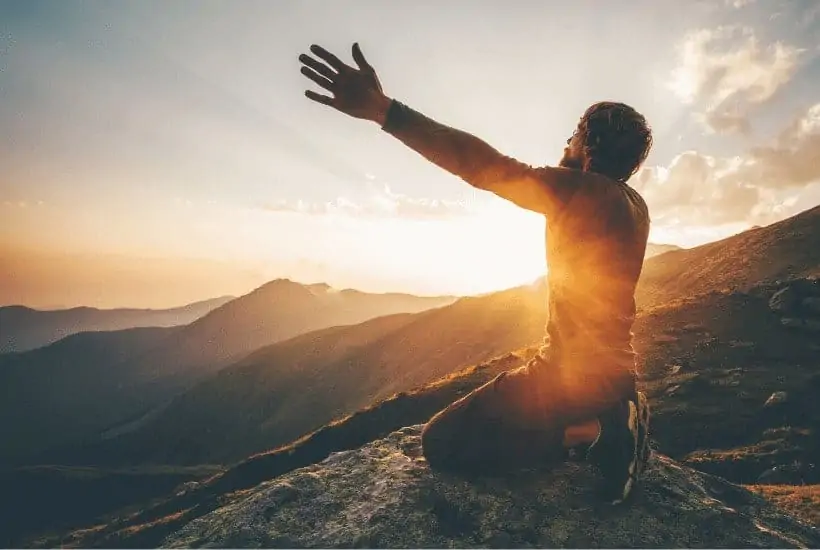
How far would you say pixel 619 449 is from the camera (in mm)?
4113

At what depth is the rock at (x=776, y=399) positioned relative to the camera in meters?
22.4

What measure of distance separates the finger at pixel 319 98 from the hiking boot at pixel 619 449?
139 inches

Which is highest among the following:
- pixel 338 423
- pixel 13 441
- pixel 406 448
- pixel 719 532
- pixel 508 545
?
pixel 406 448

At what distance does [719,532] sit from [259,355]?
132m

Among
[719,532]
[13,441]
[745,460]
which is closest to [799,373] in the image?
[745,460]

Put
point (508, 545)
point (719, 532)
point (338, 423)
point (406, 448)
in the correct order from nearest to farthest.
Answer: point (508, 545) < point (719, 532) < point (406, 448) < point (338, 423)

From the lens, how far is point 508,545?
12.4 ft

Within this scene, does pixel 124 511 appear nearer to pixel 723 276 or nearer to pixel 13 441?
pixel 723 276

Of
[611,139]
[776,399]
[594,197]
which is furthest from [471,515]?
[776,399]

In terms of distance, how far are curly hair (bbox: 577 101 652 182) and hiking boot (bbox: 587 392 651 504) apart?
6.97 feet

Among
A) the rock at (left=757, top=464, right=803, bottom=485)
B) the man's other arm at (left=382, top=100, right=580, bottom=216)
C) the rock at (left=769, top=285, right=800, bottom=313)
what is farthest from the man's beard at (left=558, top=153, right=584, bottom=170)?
the rock at (left=769, top=285, right=800, bottom=313)

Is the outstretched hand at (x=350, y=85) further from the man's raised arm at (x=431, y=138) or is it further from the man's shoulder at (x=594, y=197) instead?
the man's shoulder at (x=594, y=197)

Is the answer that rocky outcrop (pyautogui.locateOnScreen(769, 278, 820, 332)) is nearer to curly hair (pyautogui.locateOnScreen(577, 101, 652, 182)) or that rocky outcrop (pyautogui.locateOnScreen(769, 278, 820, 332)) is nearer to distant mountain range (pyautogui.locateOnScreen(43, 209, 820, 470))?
distant mountain range (pyautogui.locateOnScreen(43, 209, 820, 470))

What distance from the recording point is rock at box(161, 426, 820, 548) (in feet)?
12.5
